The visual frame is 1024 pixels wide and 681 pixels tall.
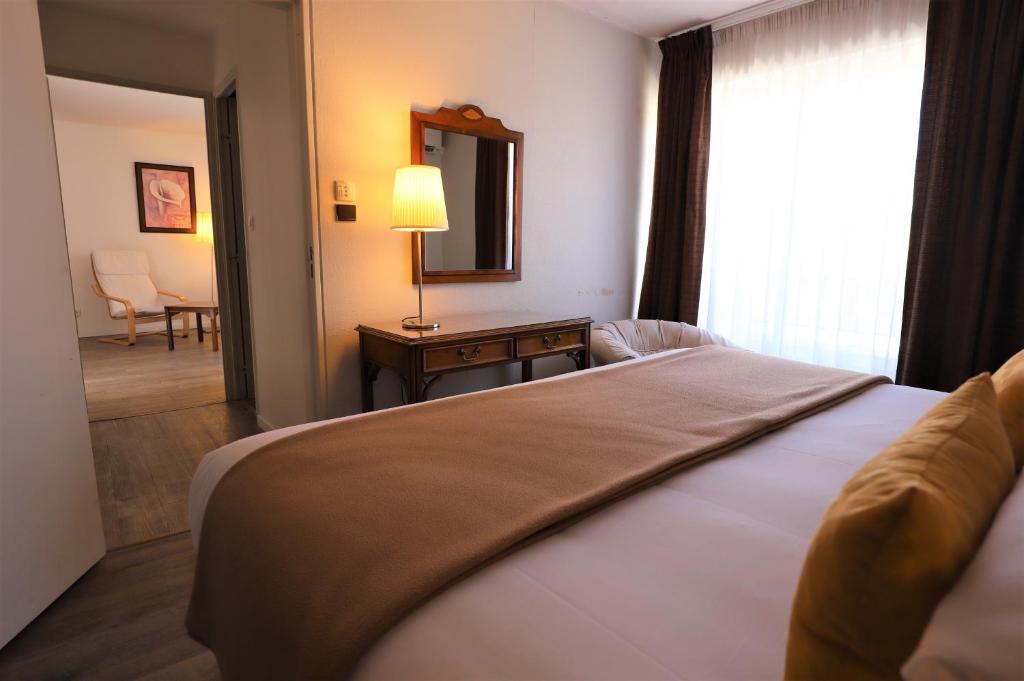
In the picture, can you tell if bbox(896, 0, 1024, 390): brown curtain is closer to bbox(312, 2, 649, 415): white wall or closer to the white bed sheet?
bbox(312, 2, 649, 415): white wall

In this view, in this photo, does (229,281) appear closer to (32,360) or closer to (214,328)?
(214,328)

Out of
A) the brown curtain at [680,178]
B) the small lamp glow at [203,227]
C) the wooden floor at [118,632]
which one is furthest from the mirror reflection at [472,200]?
the small lamp glow at [203,227]

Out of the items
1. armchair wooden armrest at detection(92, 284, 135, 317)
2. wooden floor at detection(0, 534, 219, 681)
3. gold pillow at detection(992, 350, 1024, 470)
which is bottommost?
wooden floor at detection(0, 534, 219, 681)

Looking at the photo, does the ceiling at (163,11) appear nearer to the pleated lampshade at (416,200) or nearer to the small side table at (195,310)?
the pleated lampshade at (416,200)

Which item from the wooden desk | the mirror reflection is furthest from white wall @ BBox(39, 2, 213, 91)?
the wooden desk

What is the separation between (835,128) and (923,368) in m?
1.38

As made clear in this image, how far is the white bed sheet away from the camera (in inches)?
27.2

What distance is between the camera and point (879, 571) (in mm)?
537

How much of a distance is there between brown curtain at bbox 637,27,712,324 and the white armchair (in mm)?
5110

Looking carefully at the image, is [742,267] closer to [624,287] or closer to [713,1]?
[624,287]

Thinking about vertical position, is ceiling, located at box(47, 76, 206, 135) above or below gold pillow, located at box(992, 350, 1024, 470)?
above

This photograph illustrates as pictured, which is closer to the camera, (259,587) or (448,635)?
(448,635)

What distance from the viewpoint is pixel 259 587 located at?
0.93m

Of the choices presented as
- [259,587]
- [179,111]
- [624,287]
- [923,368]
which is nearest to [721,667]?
[259,587]
